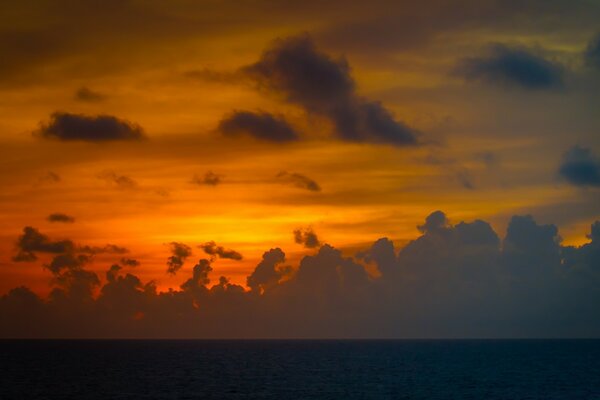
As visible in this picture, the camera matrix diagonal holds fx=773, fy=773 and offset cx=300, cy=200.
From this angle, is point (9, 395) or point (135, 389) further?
point (135, 389)

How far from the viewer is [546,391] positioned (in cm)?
15675

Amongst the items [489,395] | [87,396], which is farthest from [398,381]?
[87,396]

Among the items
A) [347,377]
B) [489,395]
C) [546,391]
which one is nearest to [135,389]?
[347,377]

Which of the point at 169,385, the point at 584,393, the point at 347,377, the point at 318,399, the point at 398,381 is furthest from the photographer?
the point at 347,377

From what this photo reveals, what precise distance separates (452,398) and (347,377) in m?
52.0

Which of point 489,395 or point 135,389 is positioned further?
point 135,389

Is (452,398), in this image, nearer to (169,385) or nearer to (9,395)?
(169,385)

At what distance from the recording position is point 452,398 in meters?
144

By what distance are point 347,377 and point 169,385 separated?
155 ft

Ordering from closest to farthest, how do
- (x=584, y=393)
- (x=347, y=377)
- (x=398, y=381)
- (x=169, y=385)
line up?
1. (x=584, y=393)
2. (x=169, y=385)
3. (x=398, y=381)
4. (x=347, y=377)

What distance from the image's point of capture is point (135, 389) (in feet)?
523

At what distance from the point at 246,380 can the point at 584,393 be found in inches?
2977

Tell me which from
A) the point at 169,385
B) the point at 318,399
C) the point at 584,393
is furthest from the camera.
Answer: the point at 169,385

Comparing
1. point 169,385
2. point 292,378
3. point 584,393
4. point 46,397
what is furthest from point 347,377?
point 46,397
